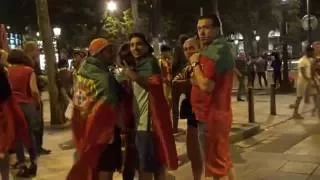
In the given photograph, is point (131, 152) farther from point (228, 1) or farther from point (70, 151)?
point (228, 1)

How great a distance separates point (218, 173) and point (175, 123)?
222 inches

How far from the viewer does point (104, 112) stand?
17.5ft

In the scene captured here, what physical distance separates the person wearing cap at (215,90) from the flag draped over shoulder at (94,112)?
82 centimetres

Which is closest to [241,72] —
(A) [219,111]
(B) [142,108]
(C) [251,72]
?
(C) [251,72]

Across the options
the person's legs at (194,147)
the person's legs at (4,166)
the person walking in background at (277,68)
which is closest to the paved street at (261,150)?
the person's legs at (4,166)

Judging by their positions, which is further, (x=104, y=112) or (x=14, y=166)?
(x=14, y=166)

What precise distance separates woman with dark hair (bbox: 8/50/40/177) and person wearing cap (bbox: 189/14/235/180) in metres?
3.31

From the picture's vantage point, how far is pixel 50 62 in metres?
13.5

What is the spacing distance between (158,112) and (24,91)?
3103mm

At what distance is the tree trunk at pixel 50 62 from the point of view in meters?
13.4

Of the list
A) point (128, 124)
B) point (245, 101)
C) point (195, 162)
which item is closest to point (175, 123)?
point (195, 162)

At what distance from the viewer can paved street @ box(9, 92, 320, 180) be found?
Answer: 8.06m

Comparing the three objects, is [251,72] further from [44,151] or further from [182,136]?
[44,151]

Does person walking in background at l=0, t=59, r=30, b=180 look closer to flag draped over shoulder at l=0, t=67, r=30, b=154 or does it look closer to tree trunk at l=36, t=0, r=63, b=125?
flag draped over shoulder at l=0, t=67, r=30, b=154
